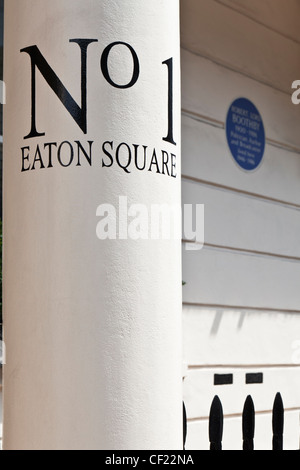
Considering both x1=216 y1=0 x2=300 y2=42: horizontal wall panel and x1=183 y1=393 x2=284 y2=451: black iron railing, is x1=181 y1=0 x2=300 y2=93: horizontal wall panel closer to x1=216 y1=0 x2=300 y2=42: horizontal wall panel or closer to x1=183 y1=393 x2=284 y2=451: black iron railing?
Answer: x1=216 y1=0 x2=300 y2=42: horizontal wall panel

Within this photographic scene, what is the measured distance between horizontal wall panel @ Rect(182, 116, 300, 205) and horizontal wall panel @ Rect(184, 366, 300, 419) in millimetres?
1242

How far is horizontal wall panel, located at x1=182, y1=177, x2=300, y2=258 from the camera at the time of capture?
557cm

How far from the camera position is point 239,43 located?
599cm

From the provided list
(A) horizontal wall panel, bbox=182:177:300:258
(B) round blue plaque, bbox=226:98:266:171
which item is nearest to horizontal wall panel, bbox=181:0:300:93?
(B) round blue plaque, bbox=226:98:266:171

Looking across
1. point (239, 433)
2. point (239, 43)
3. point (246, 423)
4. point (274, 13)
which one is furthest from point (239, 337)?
point (274, 13)

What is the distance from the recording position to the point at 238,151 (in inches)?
233

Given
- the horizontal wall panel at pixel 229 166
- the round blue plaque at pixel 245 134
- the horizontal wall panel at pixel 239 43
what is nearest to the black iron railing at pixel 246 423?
the horizontal wall panel at pixel 229 166

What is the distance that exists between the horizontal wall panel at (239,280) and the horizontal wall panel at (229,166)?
486 mm

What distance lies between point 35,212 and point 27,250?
128 millimetres

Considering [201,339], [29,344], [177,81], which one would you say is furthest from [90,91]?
[201,339]

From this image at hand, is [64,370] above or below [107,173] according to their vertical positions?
below

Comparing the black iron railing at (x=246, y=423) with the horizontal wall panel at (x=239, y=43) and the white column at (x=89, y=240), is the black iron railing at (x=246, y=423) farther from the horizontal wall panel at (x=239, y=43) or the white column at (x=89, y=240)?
the horizontal wall panel at (x=239, y=43)

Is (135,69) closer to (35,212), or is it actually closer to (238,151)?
(35,212)

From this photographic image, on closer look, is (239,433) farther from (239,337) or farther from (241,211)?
(241,211)
